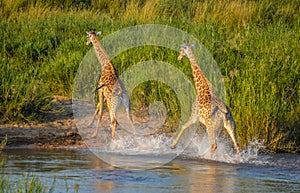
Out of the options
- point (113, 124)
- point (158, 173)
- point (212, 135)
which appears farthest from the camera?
point (113, 124)

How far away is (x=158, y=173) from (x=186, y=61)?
3657 millimetres

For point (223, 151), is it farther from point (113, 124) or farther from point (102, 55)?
point (102, 55)

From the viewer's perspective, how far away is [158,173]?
334 inches

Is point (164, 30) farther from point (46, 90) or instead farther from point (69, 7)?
point (69, 7)

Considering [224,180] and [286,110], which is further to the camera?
[286,110]

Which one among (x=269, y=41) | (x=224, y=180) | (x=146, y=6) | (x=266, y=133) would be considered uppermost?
(x=146, y=6)

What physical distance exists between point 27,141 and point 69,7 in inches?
365

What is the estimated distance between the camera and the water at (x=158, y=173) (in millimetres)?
7754

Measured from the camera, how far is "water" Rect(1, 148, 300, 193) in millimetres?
7754

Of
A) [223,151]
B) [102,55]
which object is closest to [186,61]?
[102,55]

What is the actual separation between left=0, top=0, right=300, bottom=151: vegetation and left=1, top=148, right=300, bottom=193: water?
0.63 meters

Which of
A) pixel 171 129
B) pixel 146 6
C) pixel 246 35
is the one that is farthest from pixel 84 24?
pixel 171 129

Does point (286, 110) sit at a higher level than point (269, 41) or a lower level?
lower

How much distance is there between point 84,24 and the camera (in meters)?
15.5
